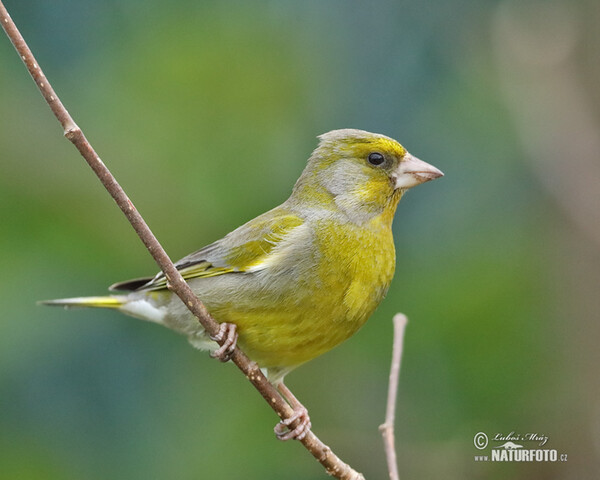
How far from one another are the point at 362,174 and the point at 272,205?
1.40 metres

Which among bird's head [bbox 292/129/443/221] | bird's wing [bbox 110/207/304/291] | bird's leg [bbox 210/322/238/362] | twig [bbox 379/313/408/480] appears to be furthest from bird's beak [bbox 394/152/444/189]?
bird's leg [bbox 210/322/238/362]

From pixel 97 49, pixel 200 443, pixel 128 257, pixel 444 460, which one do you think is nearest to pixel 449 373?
pixel 444 460

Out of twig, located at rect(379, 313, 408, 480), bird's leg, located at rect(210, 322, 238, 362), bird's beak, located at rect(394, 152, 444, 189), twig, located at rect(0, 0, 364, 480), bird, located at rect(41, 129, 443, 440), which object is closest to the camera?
twig, located at rect(0, 0, 364, 480)

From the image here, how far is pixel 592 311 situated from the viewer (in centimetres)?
541

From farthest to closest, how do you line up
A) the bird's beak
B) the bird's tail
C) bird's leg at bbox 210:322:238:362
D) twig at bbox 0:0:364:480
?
the bird's tail < the bird's beak < bird's leg at bbox 210:322:238:362 < twig at bbox 0:0:364:480

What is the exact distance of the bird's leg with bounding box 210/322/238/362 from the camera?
3.08 meters

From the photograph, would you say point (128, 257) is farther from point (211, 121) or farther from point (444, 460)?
point (444, 460)

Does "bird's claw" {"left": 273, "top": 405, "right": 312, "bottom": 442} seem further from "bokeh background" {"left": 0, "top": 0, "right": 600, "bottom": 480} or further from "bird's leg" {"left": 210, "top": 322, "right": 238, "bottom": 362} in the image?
"bokeh background" {"left": 0, "top": 0, "right": 600, "bottom": 480}

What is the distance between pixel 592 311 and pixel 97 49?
11.0ft

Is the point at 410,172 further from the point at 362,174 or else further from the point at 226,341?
the point at 226,341

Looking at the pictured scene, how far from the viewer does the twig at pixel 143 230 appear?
2.24 m

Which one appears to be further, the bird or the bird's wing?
the bird's wing

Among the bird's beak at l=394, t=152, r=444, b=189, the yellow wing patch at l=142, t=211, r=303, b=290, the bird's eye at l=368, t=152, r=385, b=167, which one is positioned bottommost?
the bird's beak at l=394, t=152, r=444, b=189

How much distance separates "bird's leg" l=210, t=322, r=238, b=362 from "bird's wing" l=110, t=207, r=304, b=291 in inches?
10.7
